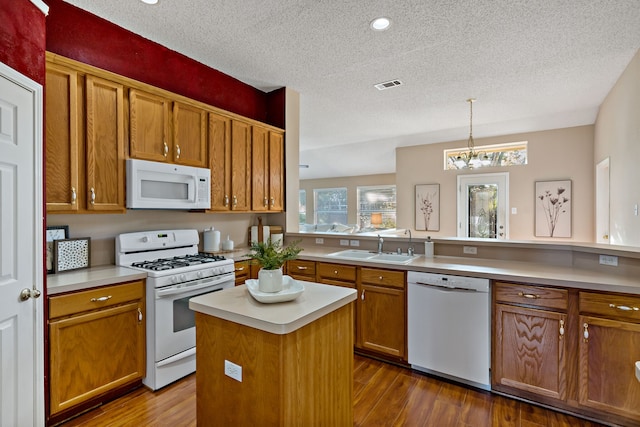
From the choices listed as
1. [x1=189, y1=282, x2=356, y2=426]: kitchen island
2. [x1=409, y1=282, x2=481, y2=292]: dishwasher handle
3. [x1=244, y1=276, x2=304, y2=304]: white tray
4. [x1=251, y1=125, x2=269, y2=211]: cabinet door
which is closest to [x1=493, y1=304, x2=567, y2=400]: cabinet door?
[x1=409, y1=282, x2=481, y2=292]: dishwasher handle

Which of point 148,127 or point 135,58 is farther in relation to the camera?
point 135,58

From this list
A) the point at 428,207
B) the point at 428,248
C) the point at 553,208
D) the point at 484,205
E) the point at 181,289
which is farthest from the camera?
the point at 428,207

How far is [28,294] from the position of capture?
1605 millimetres

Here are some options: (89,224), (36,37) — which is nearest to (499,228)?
(89,224)

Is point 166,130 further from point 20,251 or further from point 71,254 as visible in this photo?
point 20,251

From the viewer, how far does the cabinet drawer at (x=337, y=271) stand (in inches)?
113

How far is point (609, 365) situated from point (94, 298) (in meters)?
3.19

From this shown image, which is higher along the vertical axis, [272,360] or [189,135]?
[189,135]

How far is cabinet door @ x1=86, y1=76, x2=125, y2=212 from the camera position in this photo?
7.29ft

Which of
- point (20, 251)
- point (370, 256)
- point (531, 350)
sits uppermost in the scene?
point (20, 251)

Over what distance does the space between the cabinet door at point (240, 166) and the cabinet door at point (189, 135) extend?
348mm

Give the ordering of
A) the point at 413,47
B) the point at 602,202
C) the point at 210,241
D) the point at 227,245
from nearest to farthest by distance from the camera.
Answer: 1. the point at 413,47
2. the point at 210,241
3. the point at 227,245
4. the point at 602,202

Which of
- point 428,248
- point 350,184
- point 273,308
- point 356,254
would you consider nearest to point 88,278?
point 273,308

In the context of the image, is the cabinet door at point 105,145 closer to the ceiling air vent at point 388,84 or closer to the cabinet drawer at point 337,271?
the cabinet drawer at point 337,271
